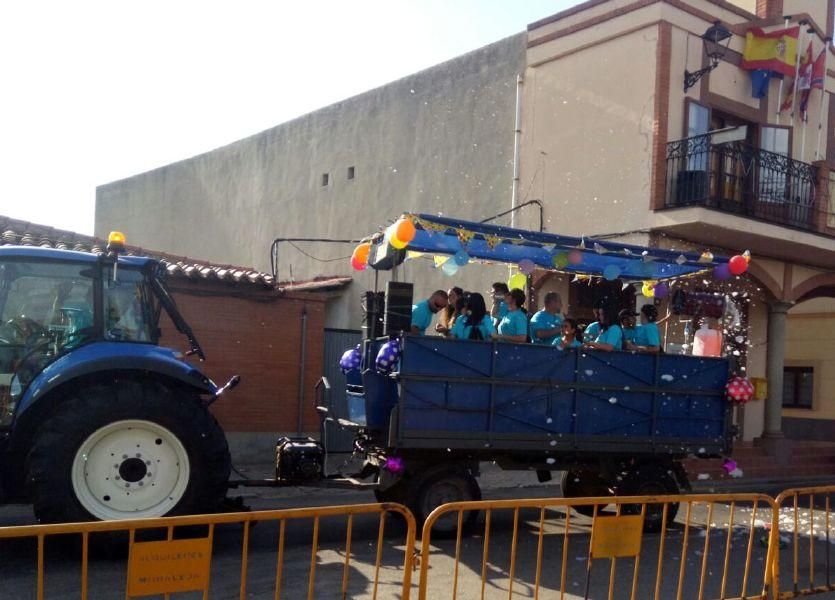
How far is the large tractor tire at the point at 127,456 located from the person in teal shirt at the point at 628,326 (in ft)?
15.1

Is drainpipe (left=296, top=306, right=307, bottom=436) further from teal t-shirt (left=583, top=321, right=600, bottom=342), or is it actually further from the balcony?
the balcony

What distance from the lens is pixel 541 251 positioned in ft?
28.5

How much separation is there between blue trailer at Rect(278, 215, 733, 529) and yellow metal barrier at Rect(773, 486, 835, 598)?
1120 millimetres

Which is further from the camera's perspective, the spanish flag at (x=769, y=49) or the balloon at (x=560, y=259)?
the spanish flag at (x=769, y=49)

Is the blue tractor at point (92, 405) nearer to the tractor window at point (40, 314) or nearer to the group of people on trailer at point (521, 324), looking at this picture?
the tractor window at point (40, 314)

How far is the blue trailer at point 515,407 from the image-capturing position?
23.9ft

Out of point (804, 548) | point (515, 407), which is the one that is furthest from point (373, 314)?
point (804, 548)

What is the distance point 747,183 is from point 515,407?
26.7ft

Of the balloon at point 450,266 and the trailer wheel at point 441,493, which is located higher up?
the balloon at point 450,266

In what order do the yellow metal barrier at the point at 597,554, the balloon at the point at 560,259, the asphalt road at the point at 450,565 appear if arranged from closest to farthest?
the yellow metal barrier at the point at 597,554, the asphalt road at the point at 450,565, the balloon at the point at 560,259

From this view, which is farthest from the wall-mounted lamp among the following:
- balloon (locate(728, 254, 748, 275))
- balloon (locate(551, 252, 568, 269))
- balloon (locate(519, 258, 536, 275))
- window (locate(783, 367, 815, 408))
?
window (locate(783, 367, 815, 408))

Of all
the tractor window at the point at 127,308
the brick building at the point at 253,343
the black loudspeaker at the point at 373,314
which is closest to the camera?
the tractor window at the point at 127,308

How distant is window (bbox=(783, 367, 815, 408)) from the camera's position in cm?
1964

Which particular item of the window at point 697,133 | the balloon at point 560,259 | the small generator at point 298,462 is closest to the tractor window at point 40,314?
the small generator at point 298,462
